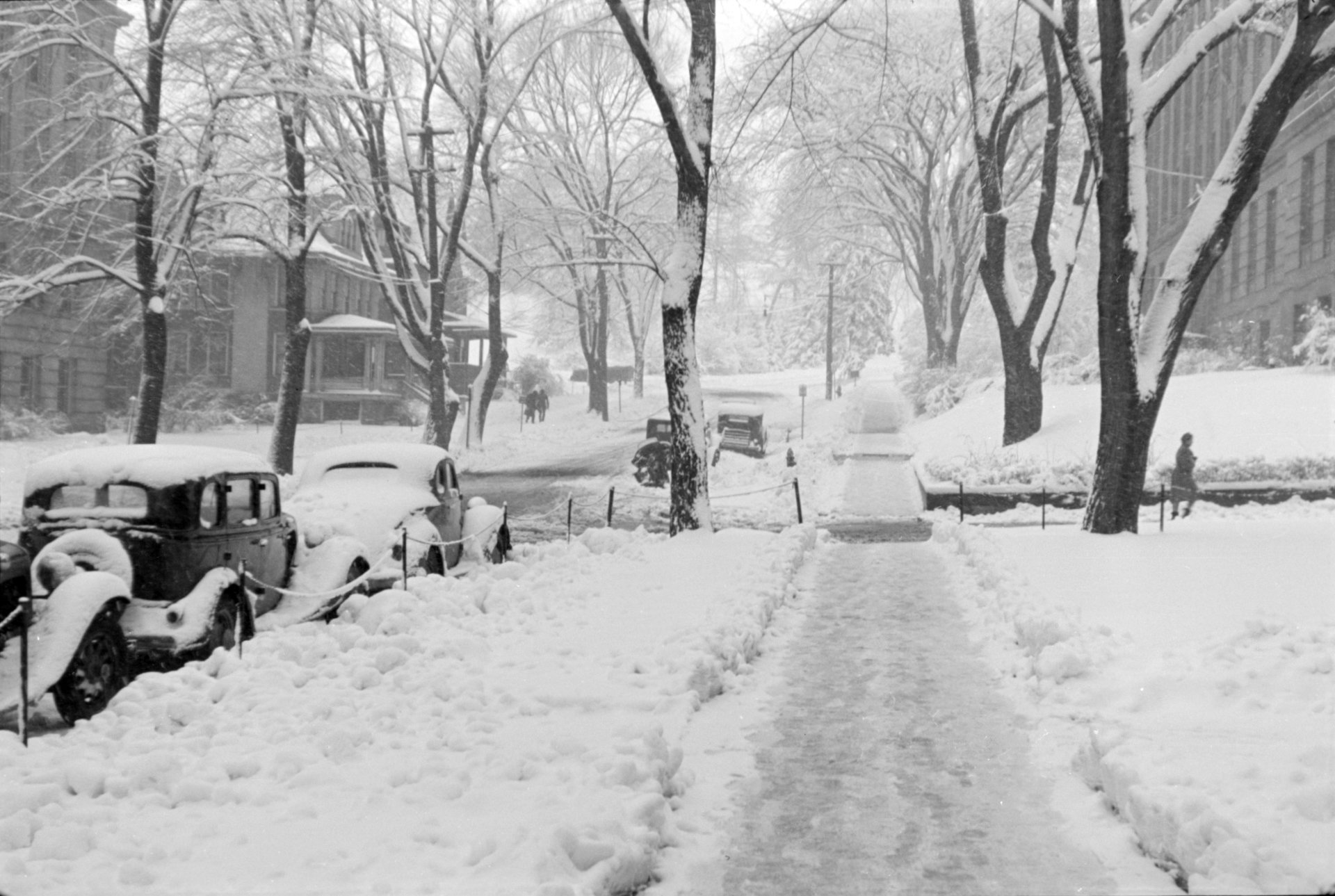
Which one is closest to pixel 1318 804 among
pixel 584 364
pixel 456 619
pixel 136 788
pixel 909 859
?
pixel 909 859

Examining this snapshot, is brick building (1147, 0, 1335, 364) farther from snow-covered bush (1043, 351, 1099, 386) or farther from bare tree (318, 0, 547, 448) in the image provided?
bare tree (318, 0, 547, 448)

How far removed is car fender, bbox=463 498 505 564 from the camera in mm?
14320

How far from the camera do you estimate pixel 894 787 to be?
604cm

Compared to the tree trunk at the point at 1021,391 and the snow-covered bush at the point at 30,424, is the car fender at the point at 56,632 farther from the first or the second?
the snow-covered bush at the point at 30,424

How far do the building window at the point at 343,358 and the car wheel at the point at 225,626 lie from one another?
135 ft

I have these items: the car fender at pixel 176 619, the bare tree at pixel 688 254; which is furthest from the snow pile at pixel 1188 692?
the car fender at pixel 176 619

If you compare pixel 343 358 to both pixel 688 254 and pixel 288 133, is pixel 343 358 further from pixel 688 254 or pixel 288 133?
pixel 688 254

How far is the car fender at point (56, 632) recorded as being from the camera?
23.0 ft

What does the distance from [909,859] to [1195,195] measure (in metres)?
42.5

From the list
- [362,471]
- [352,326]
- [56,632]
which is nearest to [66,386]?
[352,326]

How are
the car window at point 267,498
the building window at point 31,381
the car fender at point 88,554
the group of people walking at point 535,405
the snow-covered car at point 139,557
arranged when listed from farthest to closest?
1. the group of people walking at point 535,405
2. the building window at point 31,381
3. the car window at point 267,498
4. the car fender at point 88,554
5. the snow-covered car at point 139,557

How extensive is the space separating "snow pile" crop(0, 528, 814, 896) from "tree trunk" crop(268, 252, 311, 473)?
16102mm

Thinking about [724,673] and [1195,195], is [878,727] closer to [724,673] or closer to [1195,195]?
[724,673]

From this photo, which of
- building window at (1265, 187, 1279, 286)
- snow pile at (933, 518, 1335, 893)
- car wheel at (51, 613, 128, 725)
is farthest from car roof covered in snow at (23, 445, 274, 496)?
building window at (1265, 187, 1279, 286)
